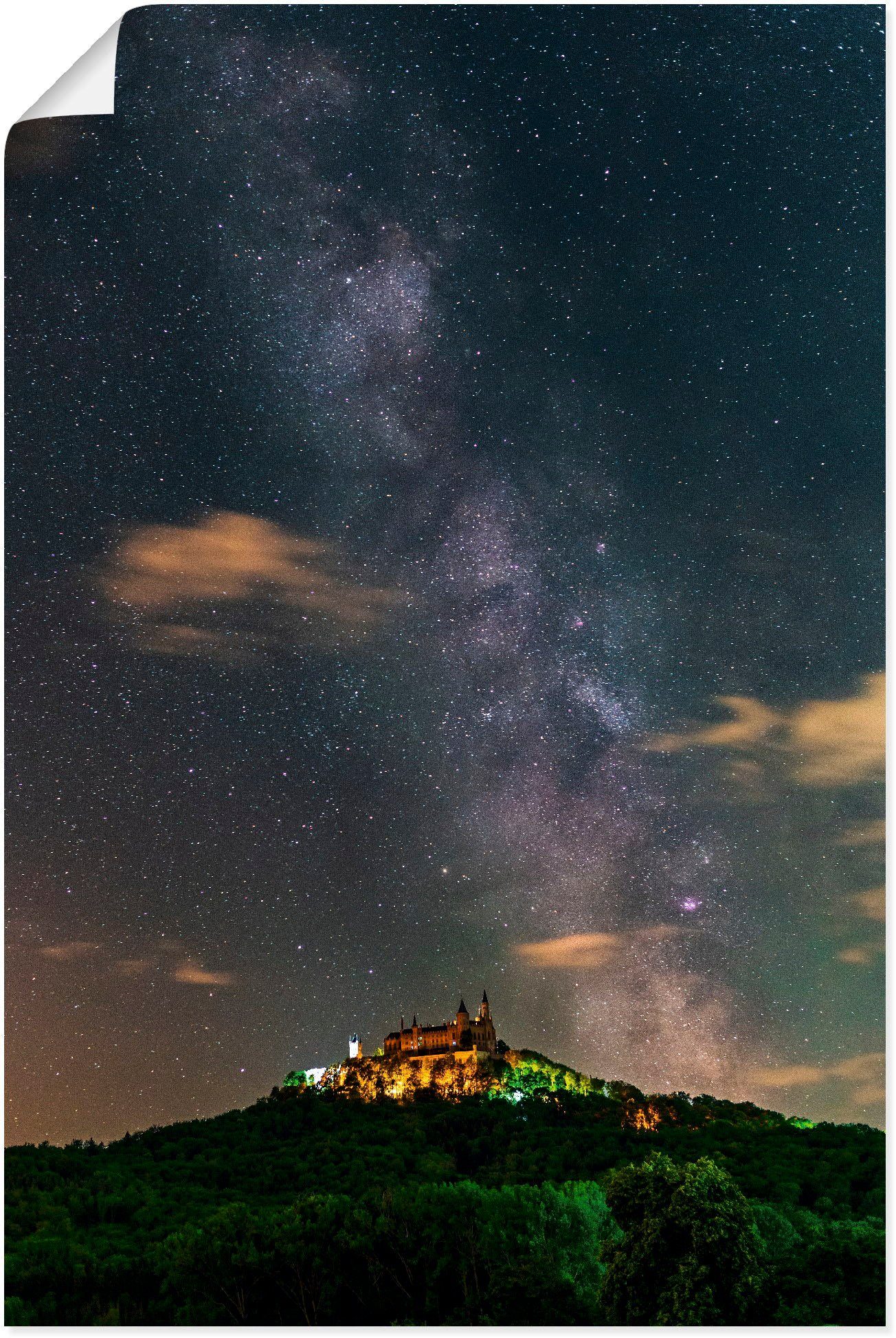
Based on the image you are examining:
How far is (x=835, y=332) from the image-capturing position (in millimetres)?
8031

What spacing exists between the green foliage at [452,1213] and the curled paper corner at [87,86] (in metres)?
6.47

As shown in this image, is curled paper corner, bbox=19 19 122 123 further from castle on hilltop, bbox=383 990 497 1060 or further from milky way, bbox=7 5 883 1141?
castle on hilltop, bbox=383 990 497 1060

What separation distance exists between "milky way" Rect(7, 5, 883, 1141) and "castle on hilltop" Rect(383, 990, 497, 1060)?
16 centimetres

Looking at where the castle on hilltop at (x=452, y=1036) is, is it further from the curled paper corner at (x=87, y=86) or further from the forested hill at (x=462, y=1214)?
the curled paper corner at (x=87, y=86)

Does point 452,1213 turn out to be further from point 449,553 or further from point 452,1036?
point 449,553

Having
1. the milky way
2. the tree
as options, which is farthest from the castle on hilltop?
the tree

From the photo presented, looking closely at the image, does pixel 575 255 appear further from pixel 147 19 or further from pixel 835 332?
pixel 147 19

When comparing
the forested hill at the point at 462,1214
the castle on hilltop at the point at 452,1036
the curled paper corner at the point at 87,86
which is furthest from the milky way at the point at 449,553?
the curled paper corner at the point at 87,86

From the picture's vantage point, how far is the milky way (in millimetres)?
8195

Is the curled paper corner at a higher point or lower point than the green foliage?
higher

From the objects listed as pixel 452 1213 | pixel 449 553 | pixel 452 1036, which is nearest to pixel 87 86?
pixel 449 553

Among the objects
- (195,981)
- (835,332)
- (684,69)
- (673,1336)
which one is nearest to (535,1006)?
(195,981)

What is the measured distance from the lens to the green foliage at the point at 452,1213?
653 cm

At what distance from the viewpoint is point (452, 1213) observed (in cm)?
829
